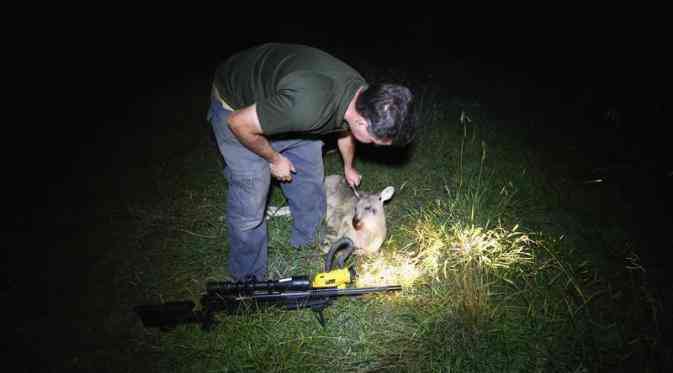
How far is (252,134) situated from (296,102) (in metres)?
0.39

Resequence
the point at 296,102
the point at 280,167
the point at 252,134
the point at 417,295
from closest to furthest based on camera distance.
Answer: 1. the point at 296,102
2. the point at 252,134
3. the point at 280,167
4. the point at 417,295

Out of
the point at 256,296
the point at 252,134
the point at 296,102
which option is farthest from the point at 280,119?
the point at 256,296

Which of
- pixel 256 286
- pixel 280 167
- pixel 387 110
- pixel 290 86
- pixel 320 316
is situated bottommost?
pixel 320 316

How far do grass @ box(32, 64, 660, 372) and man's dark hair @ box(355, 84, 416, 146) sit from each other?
1141mm

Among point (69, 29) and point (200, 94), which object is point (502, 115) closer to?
point (200, 94)

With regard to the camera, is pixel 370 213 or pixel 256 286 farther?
pixel 370 213

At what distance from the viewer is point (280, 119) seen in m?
2.27

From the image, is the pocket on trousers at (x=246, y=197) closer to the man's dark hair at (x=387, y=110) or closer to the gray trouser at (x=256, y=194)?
the gray trouser at (x=256, y=194)

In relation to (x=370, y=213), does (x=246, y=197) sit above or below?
above

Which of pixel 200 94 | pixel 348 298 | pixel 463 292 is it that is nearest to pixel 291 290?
pixel 348 298

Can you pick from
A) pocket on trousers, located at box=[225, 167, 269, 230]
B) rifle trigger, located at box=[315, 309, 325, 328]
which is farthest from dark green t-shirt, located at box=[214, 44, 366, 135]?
rifle trigger, located at box=[315, 309, 325, 328]

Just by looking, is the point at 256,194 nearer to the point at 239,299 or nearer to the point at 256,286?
the point at 256,286

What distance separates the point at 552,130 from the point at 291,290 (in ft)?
14.9

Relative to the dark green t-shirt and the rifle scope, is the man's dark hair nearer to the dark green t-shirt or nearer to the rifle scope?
the dark green t-shirt
